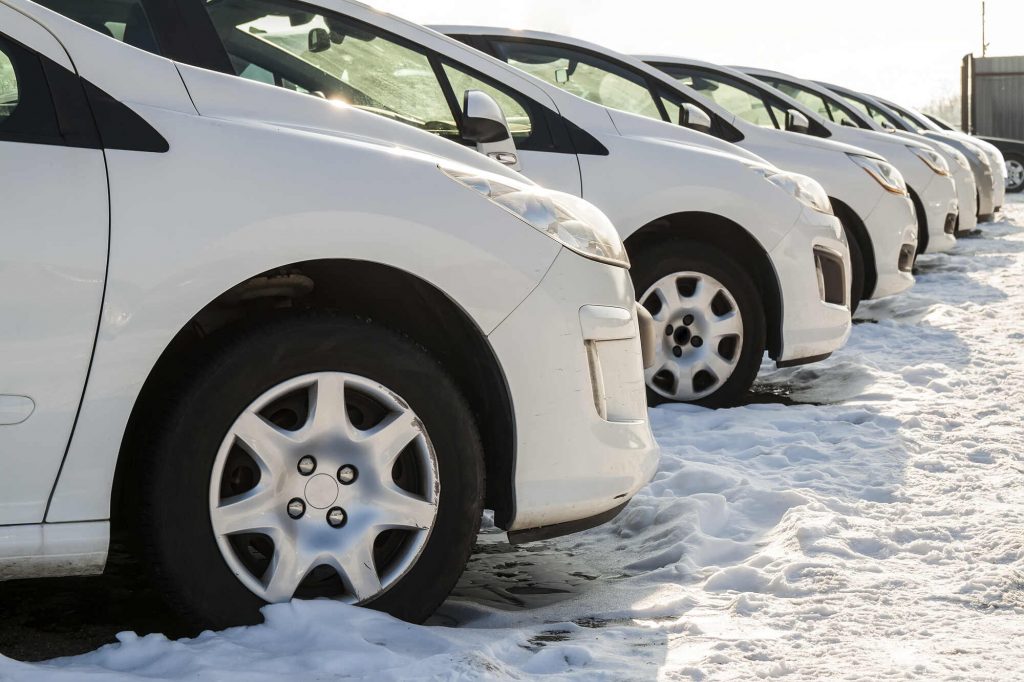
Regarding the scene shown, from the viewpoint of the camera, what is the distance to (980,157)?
50.1ft

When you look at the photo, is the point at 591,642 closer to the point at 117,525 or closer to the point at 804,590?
the point at 804,590

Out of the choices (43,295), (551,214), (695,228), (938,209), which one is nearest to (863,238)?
(695,228)

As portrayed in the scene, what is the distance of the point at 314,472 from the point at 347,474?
0.25 ft

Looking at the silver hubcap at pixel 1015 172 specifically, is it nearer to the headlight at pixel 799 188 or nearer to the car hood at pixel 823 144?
the car hood at pixel 823 144

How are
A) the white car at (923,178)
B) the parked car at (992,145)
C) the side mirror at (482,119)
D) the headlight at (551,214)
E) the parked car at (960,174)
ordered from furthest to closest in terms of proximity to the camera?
the parked car at (992,145) < the parked car at (960,174) < the white car at (923,178) < the side mirror at (482,119) < the headlight at (551,214)

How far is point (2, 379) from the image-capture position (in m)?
2.69

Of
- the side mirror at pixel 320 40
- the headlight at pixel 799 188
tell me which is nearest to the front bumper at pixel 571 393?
the side mirror at pixel 320 40

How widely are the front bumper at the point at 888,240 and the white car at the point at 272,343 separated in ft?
17.6

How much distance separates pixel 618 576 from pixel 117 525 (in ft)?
5.08

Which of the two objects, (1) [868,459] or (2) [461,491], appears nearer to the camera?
(2) [461,491]

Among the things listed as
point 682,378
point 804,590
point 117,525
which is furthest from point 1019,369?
point 117,525

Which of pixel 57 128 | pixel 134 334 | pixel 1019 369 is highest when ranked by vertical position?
pixel 57 128

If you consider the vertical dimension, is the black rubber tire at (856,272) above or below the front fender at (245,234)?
below

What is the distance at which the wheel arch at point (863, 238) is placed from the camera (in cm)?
842
